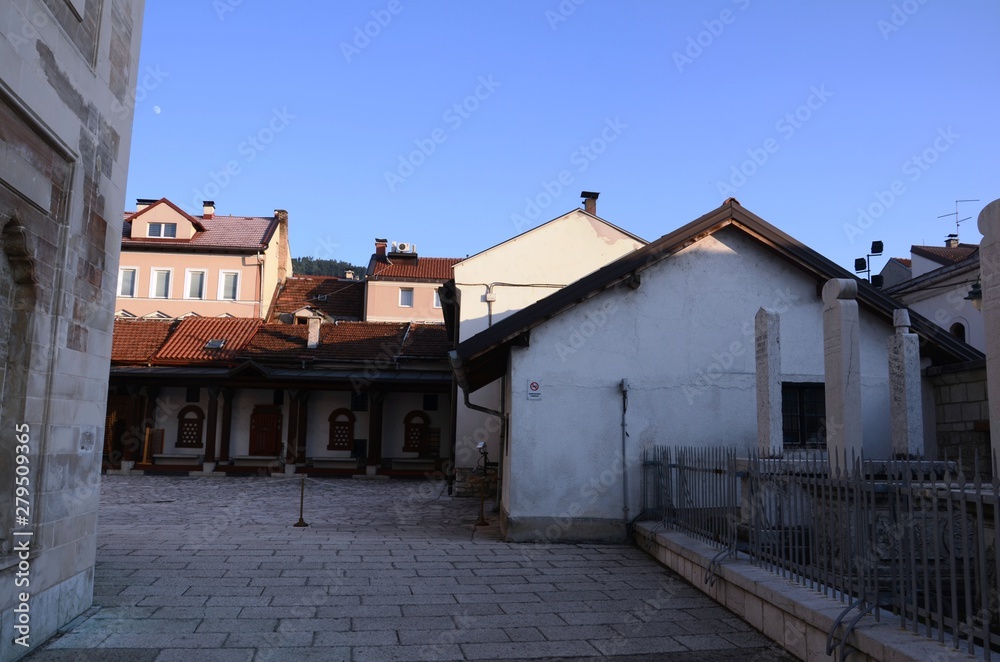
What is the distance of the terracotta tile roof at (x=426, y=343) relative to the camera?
87.3 ft

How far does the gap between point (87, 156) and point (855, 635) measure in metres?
7.01

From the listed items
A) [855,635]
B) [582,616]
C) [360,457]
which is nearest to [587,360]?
[582,616]

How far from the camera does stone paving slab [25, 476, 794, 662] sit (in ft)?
18.6

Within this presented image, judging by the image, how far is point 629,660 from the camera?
5.48 meters

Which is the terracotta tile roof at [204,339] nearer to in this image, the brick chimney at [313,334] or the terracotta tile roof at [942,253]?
the brick chimney at [313,334]

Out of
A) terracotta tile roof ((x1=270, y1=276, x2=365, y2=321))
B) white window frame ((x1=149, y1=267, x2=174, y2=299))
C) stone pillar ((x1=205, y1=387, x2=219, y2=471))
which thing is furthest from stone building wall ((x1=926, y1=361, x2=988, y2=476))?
white window frame ((x1=149, y1=267, x2=174, y2=299))

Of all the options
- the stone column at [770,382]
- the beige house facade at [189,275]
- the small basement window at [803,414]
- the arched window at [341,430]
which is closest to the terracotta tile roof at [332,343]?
the arched window at [341,430]

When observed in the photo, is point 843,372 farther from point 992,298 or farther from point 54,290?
point 54,290

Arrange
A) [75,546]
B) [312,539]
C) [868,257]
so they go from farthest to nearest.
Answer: [868,257]
[312,539]
[75,546]

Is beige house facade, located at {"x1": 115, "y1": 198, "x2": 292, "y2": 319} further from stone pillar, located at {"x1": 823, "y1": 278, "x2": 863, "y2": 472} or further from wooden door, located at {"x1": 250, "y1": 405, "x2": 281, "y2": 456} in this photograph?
stone pillar, located at {"x1": 823, "y1": 278, "x2": 863, "y2": 472}

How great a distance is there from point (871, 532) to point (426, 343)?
23.3m

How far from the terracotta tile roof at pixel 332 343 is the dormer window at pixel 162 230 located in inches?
397

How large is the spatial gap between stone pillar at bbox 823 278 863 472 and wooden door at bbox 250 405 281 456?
2195cm

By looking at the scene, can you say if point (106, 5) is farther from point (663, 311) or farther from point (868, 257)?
point (868, 257)
